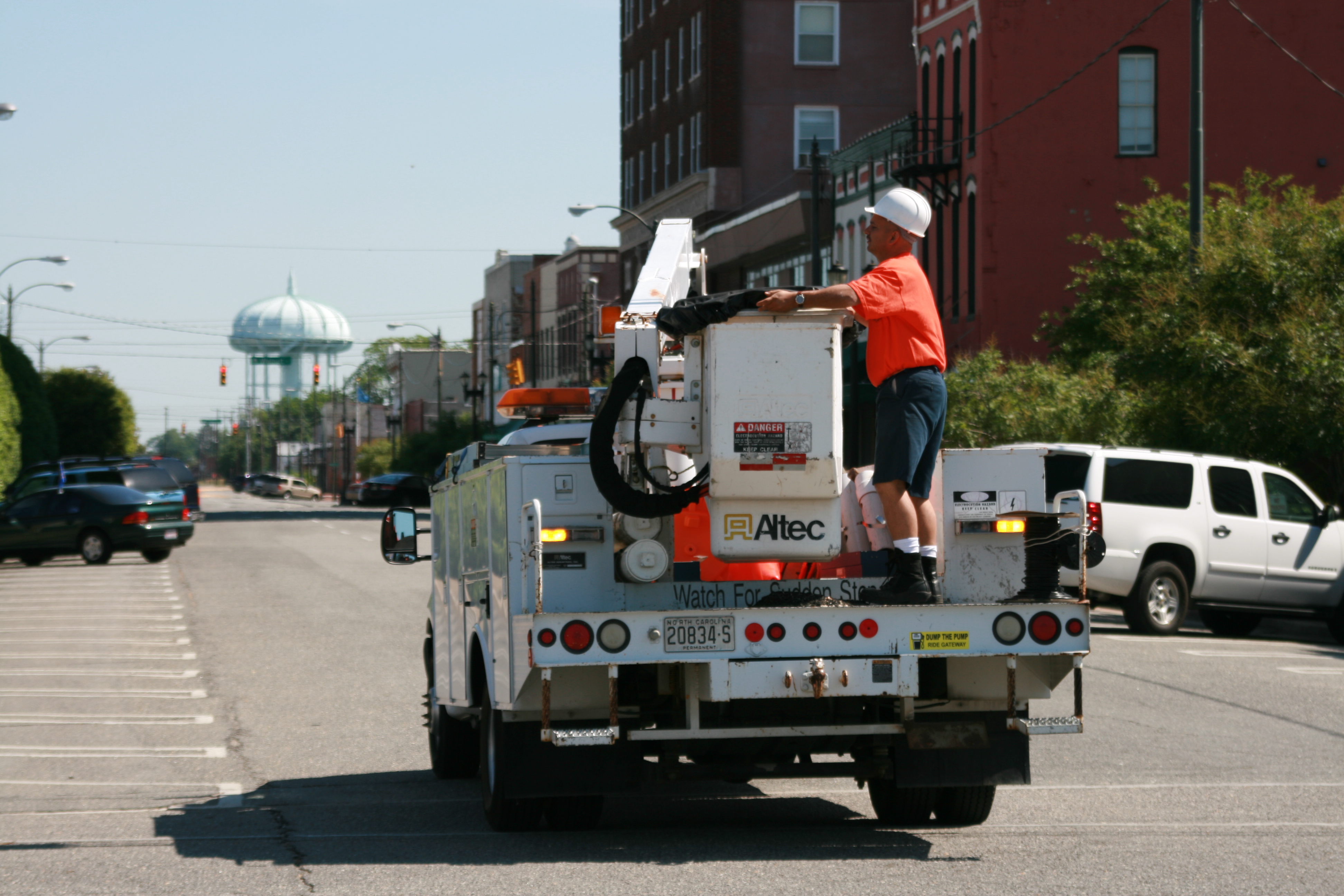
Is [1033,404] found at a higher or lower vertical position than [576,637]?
higher

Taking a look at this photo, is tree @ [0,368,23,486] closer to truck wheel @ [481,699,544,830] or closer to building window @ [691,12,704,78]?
building window @ [691,12,704,78]

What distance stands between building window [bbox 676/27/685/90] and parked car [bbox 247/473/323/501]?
65348 millimetres

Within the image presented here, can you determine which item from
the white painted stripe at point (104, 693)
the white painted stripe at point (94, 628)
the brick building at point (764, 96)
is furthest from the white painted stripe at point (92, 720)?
the brick building at point (764, 96)

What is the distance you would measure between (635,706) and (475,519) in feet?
4.31

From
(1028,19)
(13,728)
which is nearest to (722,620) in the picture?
(13,728)

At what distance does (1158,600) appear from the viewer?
18359 mm

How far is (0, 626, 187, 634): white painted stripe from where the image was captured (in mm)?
20375

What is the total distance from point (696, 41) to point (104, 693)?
165 feet

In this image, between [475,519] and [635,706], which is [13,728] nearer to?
[475,519]

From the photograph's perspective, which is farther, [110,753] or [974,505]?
[110,753]

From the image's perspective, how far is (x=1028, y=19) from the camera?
123 feet

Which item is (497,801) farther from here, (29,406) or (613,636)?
(29,406)

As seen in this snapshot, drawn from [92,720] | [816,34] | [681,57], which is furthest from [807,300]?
[681,57]

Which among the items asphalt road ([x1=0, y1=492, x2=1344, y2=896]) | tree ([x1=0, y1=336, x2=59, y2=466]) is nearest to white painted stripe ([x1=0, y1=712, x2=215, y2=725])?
asphalt road ([x1=0, y1=492, x2=1344, y2=896])
